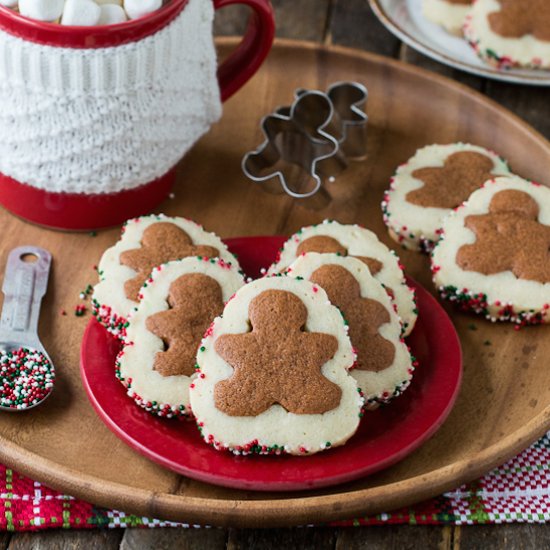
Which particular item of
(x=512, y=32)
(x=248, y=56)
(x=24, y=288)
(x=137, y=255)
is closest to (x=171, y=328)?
(x=137, y=255)

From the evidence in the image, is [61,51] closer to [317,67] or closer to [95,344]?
[95,344]

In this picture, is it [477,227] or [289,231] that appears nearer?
[477,227]

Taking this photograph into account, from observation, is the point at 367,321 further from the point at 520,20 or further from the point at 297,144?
the point at 520,20

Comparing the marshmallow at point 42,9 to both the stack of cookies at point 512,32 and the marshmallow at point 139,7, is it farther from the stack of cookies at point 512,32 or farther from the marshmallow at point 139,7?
the stack of cookies at point 512,32

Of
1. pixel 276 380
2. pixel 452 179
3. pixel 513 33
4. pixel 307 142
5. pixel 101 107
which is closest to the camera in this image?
pixel 276 380

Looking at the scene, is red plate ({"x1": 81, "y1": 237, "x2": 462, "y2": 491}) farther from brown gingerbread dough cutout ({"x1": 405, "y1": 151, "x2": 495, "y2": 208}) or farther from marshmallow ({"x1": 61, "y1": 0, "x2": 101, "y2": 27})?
marshmallow ({"x1": 61, "y1": 0, "x2": 101, "y2": 27})

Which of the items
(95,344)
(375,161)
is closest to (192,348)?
(95,344)

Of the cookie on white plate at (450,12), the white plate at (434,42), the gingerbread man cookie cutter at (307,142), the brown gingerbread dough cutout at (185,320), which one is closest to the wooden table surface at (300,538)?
the brown gingerbread dough cutout at (185,320)
